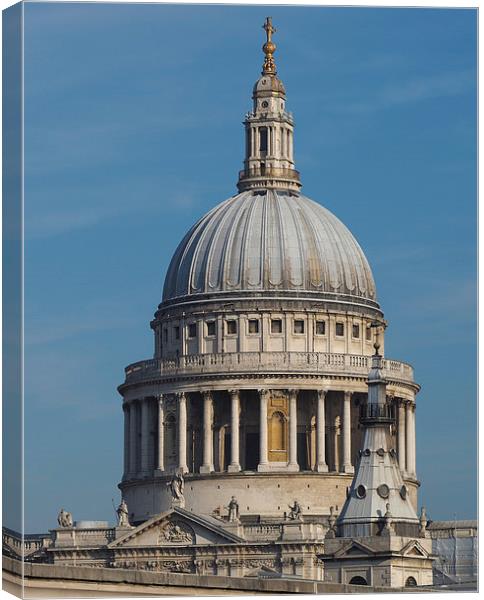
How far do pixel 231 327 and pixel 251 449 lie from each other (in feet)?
23.5

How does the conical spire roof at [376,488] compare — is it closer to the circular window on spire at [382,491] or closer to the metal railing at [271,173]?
the circular window on spire at [382,491]

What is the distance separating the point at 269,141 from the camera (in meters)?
169

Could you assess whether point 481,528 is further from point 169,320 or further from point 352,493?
point 169,320

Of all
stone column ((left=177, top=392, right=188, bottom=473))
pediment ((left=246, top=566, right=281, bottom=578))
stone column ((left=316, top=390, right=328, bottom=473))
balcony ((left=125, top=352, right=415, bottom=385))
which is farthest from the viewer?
stone column ((left=177, top=392, right=188, bottom=473))

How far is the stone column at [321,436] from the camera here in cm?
16312

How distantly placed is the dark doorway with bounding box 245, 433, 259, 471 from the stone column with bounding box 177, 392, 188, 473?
3.43 meters

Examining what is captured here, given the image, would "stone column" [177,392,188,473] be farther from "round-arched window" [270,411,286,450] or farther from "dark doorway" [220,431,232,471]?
"round-arched window" [270,411,286,450]

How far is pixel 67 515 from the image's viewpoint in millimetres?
149125

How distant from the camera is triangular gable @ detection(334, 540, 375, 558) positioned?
132250 millimetres

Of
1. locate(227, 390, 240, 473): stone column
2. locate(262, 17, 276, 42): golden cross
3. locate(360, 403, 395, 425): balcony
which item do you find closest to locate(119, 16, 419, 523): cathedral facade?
locate(227, 390, 240, 473): stone column

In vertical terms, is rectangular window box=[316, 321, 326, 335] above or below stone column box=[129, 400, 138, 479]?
above

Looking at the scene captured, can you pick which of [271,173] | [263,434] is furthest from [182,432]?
[271,173]

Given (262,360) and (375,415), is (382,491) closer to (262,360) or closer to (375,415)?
(375,415)

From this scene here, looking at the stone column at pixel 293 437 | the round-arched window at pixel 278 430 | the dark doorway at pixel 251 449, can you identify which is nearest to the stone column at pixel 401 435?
the stone column at pixel 293 437
